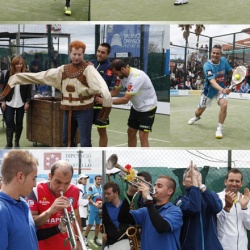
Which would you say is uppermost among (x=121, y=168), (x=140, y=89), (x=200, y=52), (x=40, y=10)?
(x=40, y=10)

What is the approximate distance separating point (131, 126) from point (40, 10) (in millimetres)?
2125

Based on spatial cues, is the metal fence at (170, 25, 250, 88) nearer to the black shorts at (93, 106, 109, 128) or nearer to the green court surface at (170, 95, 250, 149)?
the green court surface at (170, 95, 250, 149)

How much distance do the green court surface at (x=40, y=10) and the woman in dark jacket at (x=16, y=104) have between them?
4.27 feet

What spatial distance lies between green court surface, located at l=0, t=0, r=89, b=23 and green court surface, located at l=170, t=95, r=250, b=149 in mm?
1638

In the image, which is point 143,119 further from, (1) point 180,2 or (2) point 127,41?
(1) point 180,2

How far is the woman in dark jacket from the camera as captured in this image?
117 inches

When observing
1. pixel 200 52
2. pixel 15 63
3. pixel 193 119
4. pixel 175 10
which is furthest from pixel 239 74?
pixel 175 10

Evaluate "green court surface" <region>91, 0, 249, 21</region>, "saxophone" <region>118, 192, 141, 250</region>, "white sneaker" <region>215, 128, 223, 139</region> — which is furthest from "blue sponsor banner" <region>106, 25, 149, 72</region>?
"green court surface" <region>91, 0, 249, 21</region>

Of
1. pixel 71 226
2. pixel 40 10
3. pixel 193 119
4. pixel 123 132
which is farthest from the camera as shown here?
pixel 40 10

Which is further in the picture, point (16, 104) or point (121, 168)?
point (16, 104)

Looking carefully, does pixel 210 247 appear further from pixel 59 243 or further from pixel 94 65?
pixel 94 65

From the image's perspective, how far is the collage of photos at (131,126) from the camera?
2.63 m

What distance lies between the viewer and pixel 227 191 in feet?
9.54

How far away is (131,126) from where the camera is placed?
3242 mm
